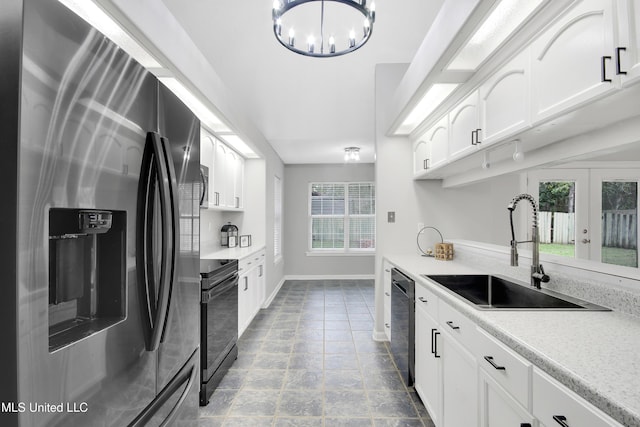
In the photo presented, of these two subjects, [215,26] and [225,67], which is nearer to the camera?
[215,26]

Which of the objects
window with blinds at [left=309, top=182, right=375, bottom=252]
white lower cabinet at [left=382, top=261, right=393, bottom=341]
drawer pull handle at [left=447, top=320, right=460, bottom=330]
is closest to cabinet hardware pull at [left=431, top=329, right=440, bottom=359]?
drawer pull handle at [left=447, top=320, right=460, bottom=330]

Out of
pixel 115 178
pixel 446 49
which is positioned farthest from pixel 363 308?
pixel 115 178

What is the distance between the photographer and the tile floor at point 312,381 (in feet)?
6.64

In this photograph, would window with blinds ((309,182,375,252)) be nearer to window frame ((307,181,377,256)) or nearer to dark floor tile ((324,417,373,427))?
window frame ((307,181,377,256))

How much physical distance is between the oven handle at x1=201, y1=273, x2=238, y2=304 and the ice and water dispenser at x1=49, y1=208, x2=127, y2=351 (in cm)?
136

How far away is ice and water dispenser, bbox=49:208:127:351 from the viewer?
2.51 feet

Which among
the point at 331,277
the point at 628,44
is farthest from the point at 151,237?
the point at 331,277

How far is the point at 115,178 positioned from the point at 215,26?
2025 mm

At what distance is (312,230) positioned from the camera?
6941mm

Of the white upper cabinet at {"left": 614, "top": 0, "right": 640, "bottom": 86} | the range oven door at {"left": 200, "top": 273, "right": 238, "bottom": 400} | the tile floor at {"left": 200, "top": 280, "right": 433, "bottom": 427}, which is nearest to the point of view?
the white upper cabinet at {"left": 614, "top": 0, "right": 640, "bottom": 86}

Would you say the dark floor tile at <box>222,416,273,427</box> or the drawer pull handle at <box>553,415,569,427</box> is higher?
the drawer pull handle at <box>553,415,569,427</box>

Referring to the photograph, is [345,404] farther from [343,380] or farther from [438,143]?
[438,143]

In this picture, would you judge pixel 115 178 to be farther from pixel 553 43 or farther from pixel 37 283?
pixel 553 43

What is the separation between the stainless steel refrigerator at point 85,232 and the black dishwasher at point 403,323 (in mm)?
1539
